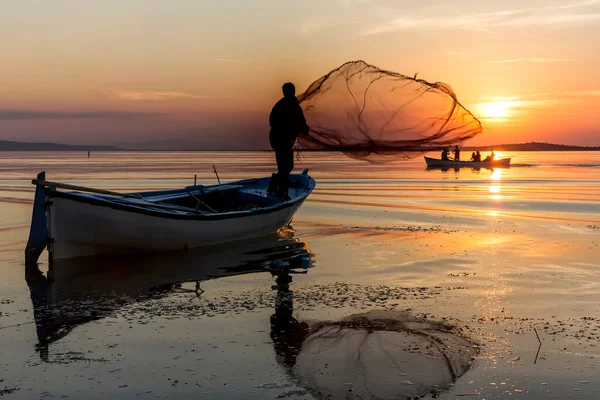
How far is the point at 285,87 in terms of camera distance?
15.1 metres

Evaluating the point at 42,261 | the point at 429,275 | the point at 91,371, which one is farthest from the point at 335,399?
the point at 42,261

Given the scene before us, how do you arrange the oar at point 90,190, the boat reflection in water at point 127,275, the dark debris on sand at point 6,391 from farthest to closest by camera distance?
1. the oar at point 90,190
2. the boat reflection in water at point 127,275
3. the dark debris on sand at point 6,391

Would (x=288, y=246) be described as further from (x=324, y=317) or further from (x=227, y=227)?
(x=324, y=317)

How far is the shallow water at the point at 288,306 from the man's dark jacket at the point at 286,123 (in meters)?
2.35

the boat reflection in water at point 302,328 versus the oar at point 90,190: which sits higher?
the oar at point 90,190

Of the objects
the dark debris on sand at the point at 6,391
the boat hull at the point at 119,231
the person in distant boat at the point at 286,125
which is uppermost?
the person in distant boat at the point at 286,125

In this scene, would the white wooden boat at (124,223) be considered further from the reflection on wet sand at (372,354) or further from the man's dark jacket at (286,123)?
the reflection on wet sand at (372,354)

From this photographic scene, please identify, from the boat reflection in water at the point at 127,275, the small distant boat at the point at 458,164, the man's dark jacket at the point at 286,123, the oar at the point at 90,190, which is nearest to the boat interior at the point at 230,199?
the man's dark jacket at the point at 286,123

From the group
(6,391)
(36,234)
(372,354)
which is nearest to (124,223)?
(36,234)

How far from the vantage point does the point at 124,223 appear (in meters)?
12.1

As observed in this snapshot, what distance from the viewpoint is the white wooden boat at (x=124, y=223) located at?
11.3 metres

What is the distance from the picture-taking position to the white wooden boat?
1130 cm

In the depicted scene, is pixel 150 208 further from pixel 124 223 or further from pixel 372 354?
pixel 372 354

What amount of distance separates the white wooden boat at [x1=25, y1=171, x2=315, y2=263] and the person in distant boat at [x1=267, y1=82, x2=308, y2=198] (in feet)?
3.85
